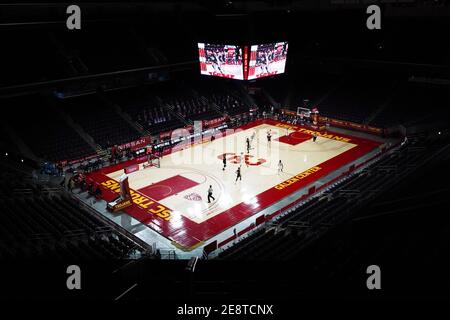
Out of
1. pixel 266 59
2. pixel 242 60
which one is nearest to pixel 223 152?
pixel 242 60

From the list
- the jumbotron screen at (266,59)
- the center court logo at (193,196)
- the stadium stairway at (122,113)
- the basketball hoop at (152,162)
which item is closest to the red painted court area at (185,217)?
the center court logo at (193,196)

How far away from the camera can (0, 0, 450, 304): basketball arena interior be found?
11250 millimetres

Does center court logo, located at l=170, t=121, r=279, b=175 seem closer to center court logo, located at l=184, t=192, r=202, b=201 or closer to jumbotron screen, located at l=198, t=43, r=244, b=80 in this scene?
center court logo, located at l=184, t=192, r=202, b=201

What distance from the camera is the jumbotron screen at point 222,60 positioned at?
27.3 m

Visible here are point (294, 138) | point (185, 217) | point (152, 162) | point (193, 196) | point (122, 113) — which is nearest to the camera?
point (185, 217)

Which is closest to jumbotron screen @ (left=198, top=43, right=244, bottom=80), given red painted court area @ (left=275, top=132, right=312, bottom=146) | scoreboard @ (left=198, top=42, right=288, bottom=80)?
scoreboard @ (left=198, top=42, right=288, bottom=80)

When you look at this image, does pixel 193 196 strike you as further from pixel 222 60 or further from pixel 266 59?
pixel 266 59

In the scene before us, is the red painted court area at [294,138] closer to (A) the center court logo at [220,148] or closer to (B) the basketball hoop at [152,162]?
(A) the center court logo at [220,148]

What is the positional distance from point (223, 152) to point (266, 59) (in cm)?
760

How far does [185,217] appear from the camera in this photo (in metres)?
20.8

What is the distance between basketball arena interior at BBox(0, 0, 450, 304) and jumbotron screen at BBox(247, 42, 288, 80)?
0.13m

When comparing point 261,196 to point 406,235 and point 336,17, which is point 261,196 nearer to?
point 406,235

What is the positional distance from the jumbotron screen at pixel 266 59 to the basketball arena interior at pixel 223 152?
132 millimetres
